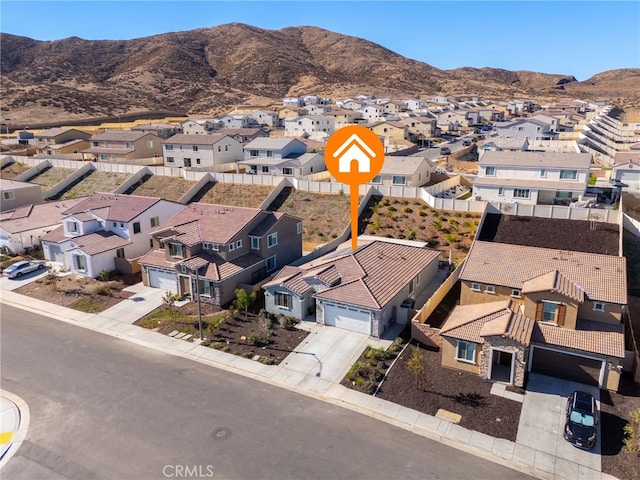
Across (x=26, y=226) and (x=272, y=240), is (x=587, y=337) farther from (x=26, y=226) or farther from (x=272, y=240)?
(x=26, y=226)

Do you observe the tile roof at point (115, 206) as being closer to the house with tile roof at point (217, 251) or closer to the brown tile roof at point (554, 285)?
the house with tile roof at point (217, 251)

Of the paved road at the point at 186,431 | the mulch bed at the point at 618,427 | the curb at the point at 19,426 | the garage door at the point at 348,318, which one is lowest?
the curb at the point at 19,426

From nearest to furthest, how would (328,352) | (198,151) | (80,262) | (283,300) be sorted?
(328,352), (283,300), (80,262), (198,151)

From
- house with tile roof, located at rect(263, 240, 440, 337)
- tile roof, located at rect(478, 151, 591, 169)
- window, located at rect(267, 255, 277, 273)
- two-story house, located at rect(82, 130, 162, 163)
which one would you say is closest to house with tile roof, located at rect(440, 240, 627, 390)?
house with tile roof, located at rect(263, 240, 440, 337)

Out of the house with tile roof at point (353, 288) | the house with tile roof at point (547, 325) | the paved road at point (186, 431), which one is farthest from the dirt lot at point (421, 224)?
the paved road at point (186, 431)

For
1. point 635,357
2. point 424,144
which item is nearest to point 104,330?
point 635,357

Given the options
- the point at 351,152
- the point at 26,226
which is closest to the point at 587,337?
the point at 351,152

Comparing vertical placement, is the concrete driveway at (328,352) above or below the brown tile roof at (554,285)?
below

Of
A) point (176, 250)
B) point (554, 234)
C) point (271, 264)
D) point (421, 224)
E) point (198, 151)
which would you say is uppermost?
point (198, 151)
